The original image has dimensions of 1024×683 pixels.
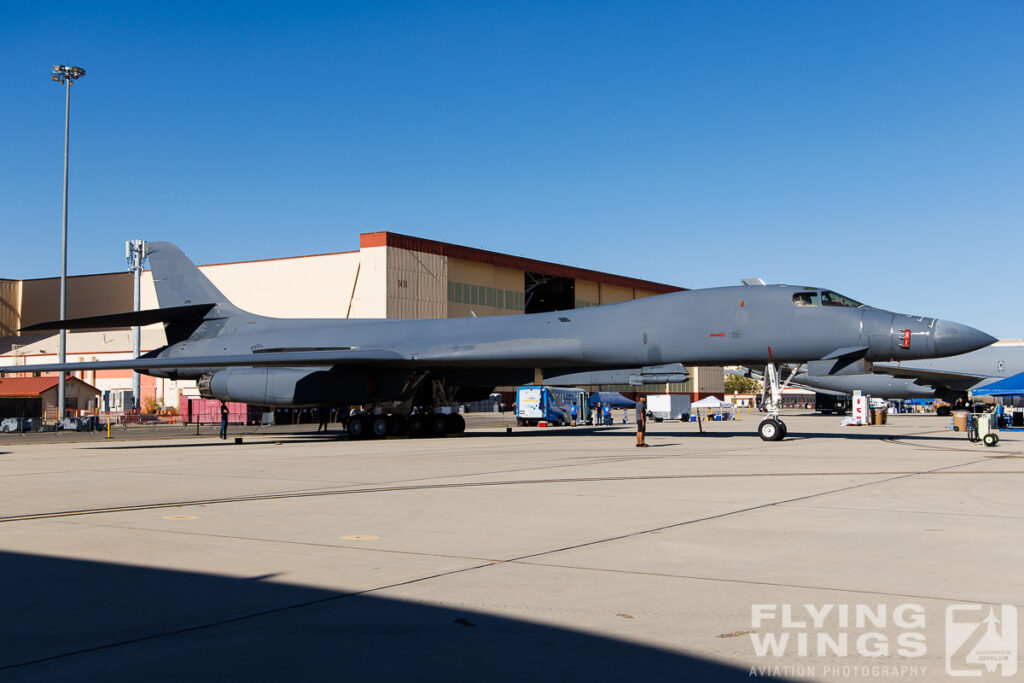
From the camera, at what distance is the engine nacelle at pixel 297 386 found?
81.1 feet

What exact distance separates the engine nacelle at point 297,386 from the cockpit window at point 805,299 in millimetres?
11719

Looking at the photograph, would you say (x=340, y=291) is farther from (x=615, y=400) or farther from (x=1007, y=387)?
(x=1007, y=387)

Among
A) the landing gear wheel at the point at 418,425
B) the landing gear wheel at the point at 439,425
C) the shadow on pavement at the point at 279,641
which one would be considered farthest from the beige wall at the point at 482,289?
the shadow on pavement at the point at 279,641

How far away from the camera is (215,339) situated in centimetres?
2798

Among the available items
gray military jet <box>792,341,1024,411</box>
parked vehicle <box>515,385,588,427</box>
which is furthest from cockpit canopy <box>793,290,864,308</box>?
gray military jet <box>792,341,1024,411</box>

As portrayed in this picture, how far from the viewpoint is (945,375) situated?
44344 mm

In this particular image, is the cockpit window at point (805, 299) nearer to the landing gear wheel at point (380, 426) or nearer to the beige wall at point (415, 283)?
the landing gear wheel at point (380, 426)

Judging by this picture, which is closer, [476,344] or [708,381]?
[476,344]

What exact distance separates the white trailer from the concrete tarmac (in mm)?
36066

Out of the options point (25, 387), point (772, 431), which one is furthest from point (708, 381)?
point (772, 431)

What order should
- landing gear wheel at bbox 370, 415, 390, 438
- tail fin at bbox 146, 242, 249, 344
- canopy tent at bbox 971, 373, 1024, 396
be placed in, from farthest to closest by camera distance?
tail fin at bbox 146, 242, 249, 344, landing gear wheel at bbox 370, 415, 390, 438, canopy tent at bbox 971, 373, 1024, 396

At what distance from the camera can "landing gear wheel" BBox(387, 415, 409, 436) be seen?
2573cm

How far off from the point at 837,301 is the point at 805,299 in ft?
2.30

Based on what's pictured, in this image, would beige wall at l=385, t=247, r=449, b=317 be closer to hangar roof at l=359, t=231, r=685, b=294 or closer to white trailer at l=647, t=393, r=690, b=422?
hangar roof at l=359, t=231, r=685, b=294
